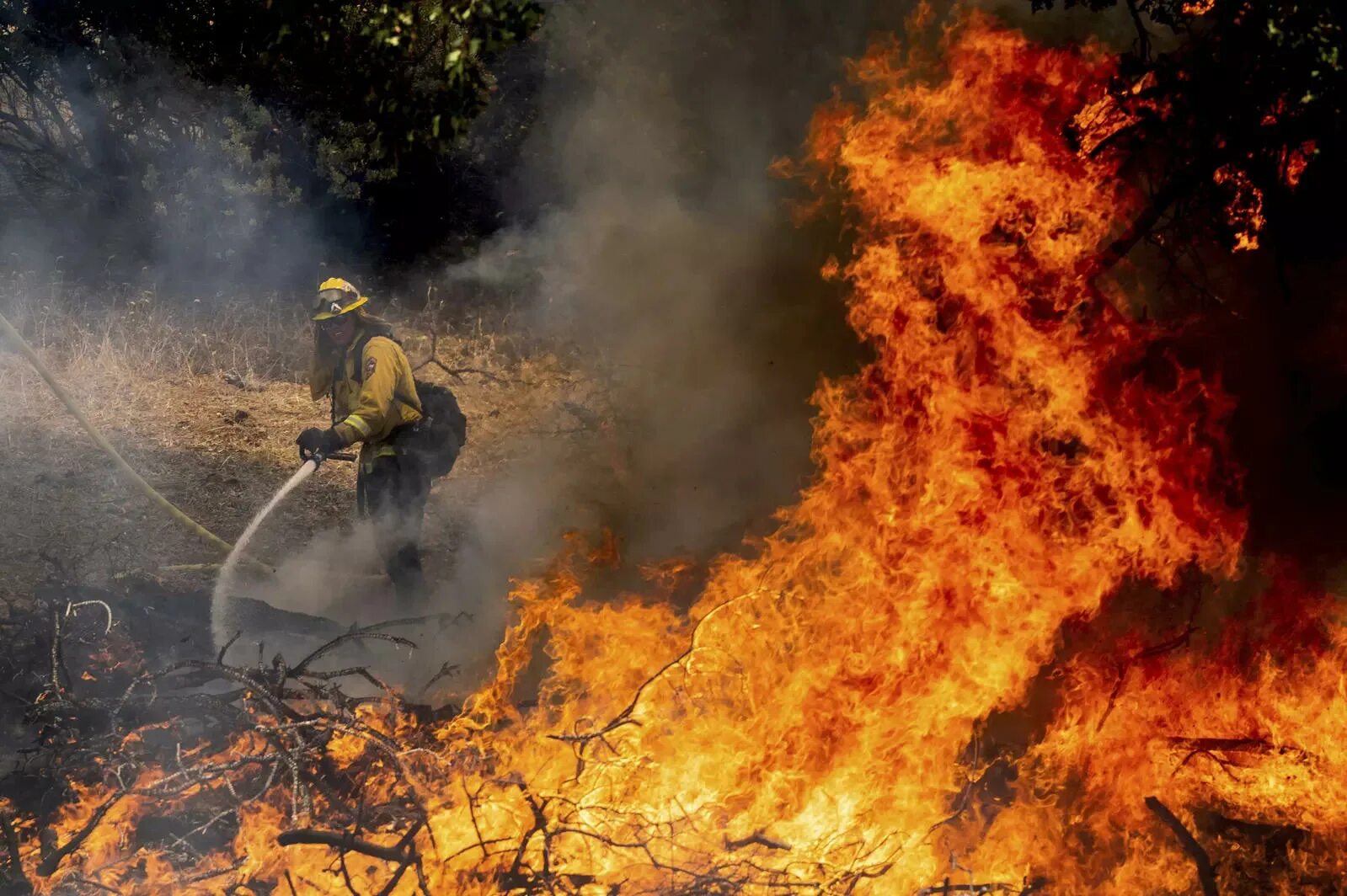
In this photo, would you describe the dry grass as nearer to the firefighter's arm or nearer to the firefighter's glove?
the firefighter's glove

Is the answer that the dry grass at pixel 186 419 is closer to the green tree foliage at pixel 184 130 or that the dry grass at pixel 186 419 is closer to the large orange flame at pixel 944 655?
the green tree foliage at pixel 184 130

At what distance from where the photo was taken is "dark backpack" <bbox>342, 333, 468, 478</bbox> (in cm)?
684

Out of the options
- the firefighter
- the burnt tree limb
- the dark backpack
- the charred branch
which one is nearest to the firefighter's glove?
the firefighter

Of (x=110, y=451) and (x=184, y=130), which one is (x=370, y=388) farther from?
(x=184, y=130)

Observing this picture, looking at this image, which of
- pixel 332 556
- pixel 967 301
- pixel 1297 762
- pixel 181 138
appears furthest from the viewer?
pixel 181 138

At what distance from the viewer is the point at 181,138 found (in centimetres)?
1284

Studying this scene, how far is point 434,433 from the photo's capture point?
22.7 feet

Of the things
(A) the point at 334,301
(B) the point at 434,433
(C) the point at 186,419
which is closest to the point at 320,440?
(B) the point at 434,433

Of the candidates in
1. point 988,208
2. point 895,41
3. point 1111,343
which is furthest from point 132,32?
point 1111,343

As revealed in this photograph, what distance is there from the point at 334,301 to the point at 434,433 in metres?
1.04

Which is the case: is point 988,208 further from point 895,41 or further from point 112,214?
point 112,214

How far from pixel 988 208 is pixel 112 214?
11656 mm

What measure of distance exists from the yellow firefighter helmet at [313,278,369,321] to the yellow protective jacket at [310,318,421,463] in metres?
0.16

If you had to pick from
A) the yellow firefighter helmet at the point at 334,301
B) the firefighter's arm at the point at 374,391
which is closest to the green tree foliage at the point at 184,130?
the yellow firefighter helmet at the point at 334,301
